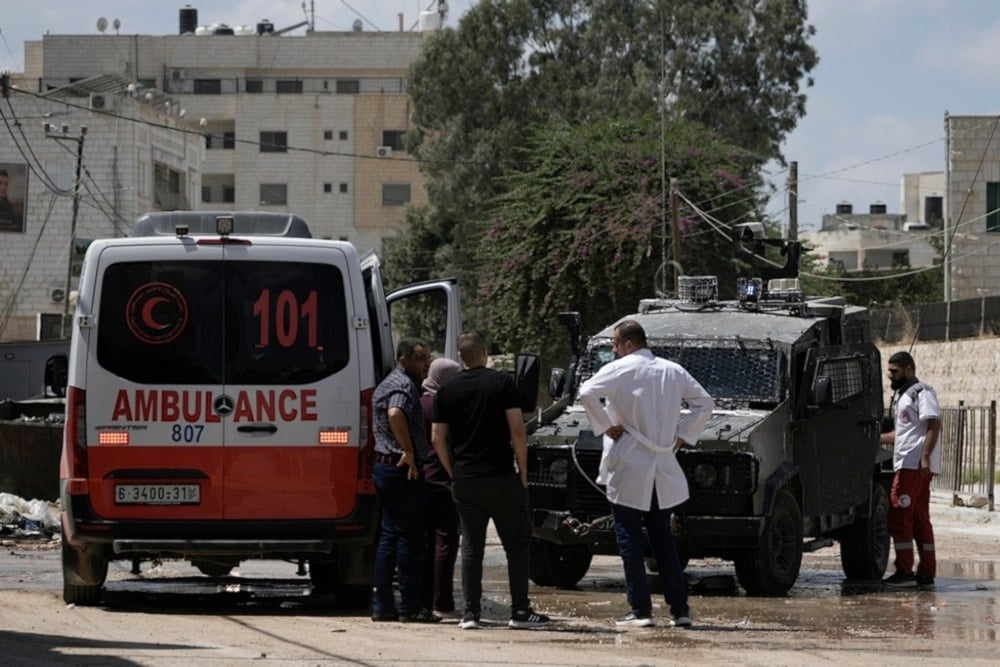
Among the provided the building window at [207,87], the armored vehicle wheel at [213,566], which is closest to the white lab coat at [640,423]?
the armored vehicle wheel at [213,566]

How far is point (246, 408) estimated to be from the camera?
1233cm

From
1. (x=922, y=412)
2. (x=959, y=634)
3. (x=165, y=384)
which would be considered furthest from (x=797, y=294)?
(x=165, y=384)

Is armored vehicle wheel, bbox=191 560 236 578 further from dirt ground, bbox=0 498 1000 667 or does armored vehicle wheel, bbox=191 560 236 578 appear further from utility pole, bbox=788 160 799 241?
utility pole, bbox=788 160 799 241

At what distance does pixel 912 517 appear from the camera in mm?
15477

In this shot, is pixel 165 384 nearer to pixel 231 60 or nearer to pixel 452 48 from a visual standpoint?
pixel 452 48

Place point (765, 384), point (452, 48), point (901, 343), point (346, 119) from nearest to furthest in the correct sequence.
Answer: point (765, 384)
point (901, 343)
point (452, 48)
point (346, 119)

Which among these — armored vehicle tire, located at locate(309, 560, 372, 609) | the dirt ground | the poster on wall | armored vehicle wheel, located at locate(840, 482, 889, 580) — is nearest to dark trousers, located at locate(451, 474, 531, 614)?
the dirt ground

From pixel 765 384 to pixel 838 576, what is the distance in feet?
9.15

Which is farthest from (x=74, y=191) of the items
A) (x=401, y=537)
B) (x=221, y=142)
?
(x=401, y=537)

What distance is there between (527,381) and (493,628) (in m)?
1.51

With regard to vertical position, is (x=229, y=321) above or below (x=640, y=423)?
above

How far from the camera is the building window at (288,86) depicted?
98875mm

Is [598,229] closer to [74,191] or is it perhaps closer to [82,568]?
[74,191]

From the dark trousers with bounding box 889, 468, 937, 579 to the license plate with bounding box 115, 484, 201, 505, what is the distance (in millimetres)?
5957
